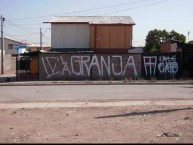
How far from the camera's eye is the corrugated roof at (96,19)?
37.3 m

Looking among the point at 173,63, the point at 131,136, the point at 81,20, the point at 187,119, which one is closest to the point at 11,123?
the point at 131,136

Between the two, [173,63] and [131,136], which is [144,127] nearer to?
[131,136]

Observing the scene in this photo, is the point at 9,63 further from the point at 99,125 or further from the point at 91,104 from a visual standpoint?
the point at 99,125

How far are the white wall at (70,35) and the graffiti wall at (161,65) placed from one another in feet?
30.3

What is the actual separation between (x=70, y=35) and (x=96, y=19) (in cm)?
338

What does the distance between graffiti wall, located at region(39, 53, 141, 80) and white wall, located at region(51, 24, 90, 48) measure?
8.17 metres

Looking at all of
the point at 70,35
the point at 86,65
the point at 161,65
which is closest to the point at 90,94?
the point at 86,65

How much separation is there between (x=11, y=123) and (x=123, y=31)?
2674cm

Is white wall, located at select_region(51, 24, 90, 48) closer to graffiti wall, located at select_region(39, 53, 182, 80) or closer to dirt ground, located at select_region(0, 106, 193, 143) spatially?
graffiti wall, located at select_region(39, 53, 182, 80)

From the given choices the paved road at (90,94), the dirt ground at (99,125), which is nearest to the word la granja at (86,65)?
the paved road at (90,94)

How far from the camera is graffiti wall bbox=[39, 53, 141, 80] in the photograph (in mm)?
29797

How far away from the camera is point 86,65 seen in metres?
29.9

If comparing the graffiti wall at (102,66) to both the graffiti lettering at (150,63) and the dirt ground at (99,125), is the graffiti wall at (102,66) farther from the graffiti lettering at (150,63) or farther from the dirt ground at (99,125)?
the dirt ground at (99,125)

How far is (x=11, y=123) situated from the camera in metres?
10.6
